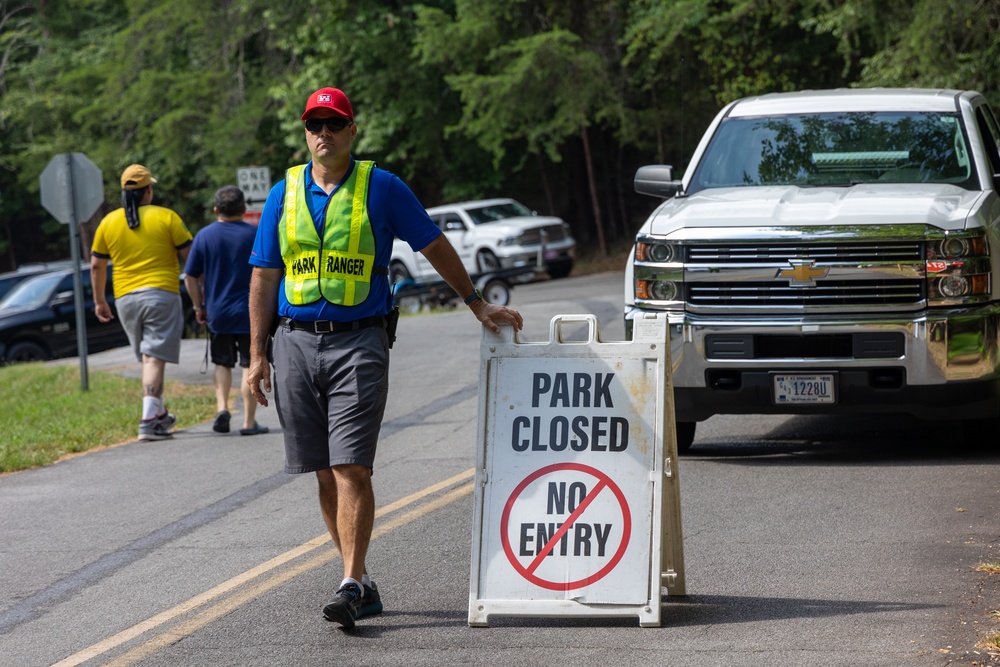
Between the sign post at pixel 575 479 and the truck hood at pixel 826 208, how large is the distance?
9.36 ft

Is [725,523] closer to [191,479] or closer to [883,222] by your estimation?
[883,222]

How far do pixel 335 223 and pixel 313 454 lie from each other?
0.89 meters

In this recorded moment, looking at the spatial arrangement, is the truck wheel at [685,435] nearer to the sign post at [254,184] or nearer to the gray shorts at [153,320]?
the gray shorts at [153,320]

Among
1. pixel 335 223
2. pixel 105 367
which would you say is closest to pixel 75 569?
pixel 335 223

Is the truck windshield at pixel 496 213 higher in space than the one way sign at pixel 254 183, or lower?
lower

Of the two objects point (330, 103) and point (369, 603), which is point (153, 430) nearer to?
point (369, 603)

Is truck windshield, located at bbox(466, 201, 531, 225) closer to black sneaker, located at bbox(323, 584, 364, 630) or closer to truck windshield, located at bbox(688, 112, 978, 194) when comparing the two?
truck windshield, located at bbox(688, 112, 978, 194)

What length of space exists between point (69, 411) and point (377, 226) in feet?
30.7

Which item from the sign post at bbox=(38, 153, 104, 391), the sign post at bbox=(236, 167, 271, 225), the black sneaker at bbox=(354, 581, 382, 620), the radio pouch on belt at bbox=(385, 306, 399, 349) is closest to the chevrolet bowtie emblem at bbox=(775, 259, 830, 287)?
the radio pouch on belt at bbox=(385, 306, 399, 349)

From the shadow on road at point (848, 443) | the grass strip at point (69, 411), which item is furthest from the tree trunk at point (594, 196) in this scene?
the shadow on road at point (848, 443)

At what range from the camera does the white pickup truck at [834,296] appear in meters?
7.71

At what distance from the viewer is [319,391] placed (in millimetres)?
5512

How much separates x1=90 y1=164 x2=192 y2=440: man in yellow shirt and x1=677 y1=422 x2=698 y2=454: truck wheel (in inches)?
171

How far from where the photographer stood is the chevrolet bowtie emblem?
7812 mm
